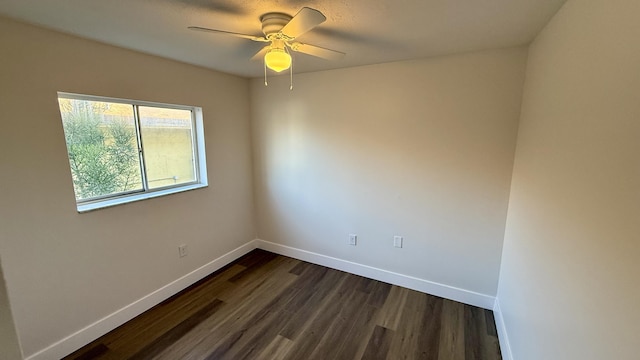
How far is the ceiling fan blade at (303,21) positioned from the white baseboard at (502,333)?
2347mm

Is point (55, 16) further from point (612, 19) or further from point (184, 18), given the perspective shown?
point (612, 19)

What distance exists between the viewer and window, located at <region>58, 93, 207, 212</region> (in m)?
2.01

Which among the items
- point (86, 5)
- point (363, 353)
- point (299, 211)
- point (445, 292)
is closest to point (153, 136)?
point (86, 5)

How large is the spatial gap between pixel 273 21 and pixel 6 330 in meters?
1.58

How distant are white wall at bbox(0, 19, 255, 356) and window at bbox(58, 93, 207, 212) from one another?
118 mm

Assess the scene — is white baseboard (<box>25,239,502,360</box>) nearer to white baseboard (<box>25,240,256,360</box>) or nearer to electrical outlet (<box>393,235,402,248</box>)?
white baseboard (<box>25,240,256,360</box>)

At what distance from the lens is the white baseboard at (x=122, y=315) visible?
190 cm

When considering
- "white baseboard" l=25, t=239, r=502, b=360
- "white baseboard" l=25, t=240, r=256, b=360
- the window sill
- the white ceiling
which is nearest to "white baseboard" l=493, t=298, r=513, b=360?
"white baseboard" l=25, t=239, r=502, b=360

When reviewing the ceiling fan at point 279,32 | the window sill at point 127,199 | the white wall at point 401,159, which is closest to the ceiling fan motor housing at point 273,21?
the ceiling fan at point 279,32

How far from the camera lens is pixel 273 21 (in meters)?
1.52

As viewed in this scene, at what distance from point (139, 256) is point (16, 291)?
2.42ft

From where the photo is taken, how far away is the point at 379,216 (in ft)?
9.26

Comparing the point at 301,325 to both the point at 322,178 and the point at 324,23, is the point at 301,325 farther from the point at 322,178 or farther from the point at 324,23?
the point at 324,23

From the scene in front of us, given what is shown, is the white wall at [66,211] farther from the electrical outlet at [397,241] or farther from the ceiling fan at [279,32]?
the electrical outlet at [397,241]
